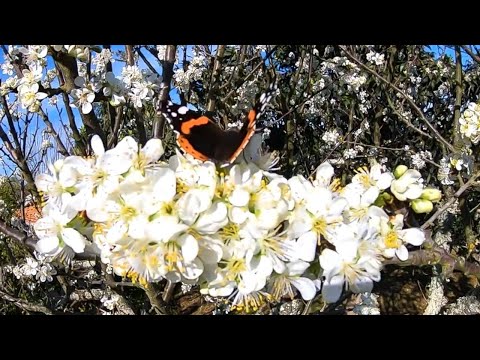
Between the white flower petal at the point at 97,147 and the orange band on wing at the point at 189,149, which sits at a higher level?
the orange band on wing at the point at 189,149

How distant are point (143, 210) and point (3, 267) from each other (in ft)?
8.17

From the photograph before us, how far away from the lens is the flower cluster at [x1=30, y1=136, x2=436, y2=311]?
84cm

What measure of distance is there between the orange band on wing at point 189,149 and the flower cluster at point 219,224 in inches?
0.6

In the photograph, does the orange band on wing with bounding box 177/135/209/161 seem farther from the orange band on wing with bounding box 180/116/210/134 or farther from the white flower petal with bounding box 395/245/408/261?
the white flower petal with bounding box 395/245/408/261

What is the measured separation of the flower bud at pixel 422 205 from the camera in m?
1.02

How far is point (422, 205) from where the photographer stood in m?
1.02

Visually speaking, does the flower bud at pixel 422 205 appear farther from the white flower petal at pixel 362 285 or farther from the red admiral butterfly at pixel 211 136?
the red admiral butterfly at pixel 211 136

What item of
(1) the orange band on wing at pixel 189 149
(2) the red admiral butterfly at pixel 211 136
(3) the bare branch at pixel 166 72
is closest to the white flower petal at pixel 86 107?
(3) the bare branch at pixel 166 72

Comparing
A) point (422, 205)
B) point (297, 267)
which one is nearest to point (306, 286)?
point (297, 267)

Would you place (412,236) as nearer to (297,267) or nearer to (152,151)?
(297,267)

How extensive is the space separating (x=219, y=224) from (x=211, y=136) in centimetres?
20

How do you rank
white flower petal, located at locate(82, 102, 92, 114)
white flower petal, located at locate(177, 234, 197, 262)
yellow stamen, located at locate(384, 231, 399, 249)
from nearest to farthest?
white flower petal, located at locate(177, 234, 197, 262) → yellow stamen, located at locate(384, 231, 399, 249) → white flower petal, located at locate(82, 102, 92, 114)

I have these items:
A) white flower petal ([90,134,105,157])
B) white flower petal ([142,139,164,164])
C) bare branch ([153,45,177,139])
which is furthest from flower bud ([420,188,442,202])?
bare branch ([153,45,177,139])

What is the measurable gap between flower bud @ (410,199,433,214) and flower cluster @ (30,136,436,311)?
0.24ft
